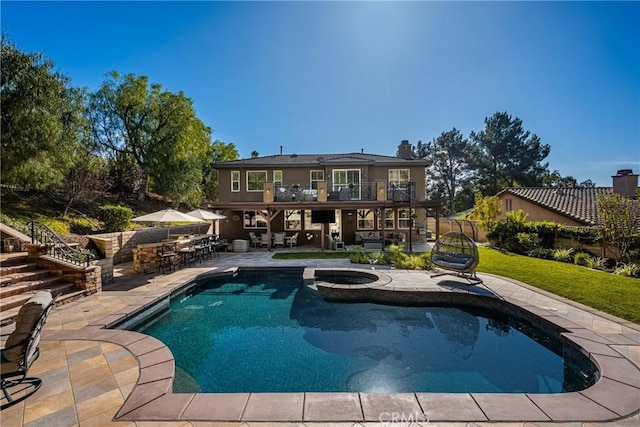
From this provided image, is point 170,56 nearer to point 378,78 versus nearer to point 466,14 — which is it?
point 378,78

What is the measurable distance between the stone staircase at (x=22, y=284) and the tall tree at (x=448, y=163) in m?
40.8

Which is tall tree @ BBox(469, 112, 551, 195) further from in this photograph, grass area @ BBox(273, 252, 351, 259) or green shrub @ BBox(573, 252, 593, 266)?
grass area @ BBox(273, 252, 351, 259)

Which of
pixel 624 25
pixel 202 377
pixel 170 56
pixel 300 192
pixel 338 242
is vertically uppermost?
pixel 170 56

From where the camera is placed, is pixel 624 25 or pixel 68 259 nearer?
pixel 68 259

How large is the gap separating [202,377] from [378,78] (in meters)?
14.5

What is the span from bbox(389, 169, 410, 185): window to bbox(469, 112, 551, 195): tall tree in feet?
77.6

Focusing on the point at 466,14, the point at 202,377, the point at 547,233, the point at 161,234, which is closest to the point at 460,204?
the point at 547,233

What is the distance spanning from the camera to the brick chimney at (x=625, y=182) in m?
15.3

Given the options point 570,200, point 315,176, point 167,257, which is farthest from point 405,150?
point 167,257

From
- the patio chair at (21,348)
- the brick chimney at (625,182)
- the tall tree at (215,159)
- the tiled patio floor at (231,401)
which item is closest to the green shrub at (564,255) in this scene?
the brick chimney at (625,182)

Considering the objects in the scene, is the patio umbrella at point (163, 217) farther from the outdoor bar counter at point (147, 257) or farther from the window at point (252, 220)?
the window at point (252, 220)

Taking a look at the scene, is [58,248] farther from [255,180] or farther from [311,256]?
[255,180]

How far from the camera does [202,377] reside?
4.25 meters

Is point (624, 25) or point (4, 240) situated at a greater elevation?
point (624, 25)
